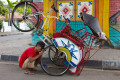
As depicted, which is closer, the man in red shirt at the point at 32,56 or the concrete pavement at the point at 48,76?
the concrete pavement at the point at 48,76

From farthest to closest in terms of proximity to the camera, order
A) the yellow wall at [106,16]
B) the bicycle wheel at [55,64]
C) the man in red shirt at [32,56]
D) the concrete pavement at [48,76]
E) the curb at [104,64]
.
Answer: the yellow wall at [106,16] < the curb at [104,64] < the bicycle wheel at [55,64] < the man in red shirt at [32,56] < the concrete pavement at [48,76]

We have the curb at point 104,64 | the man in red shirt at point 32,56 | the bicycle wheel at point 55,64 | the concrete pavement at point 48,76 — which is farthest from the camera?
the curb at point 104,64

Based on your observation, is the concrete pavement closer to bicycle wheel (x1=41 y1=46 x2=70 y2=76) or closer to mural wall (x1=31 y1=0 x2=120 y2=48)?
bicycle wheel (x1=41 y1=46 x2=70 y2=76)

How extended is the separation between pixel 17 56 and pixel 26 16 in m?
1.98

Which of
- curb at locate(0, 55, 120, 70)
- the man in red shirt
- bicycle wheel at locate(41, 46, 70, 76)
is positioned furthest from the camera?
curb at locate(0, 55, 120, 70)

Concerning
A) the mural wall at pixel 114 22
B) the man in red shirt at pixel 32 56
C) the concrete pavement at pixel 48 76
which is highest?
the mural wall at pixel 114 22

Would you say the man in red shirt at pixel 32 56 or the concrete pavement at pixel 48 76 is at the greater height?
the man in red shirt at pixel 32 56

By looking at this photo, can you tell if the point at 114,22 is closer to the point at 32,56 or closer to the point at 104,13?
the point at 104,13

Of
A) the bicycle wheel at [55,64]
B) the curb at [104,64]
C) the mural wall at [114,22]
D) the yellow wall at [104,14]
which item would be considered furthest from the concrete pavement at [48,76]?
the yellow wall at [104,14]

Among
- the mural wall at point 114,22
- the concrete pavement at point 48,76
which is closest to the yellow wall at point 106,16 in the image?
the mural wall at point 114,22

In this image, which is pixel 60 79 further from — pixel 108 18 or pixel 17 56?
pixel 108 18

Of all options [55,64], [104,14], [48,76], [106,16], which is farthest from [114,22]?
[48,76]

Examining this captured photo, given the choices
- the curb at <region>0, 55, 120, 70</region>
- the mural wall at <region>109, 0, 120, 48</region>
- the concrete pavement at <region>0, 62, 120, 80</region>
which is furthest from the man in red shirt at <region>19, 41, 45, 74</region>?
the mural wall at <region>109, 0, 120, 48</region>

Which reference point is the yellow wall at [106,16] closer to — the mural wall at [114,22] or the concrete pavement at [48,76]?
the mural wall at [114,22]
